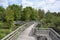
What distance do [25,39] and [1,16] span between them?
39.6 m

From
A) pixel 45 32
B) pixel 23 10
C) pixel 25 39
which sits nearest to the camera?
pixel 25 39

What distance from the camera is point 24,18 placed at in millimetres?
68000

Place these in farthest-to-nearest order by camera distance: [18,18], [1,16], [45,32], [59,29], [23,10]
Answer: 1. [23,10]
2. [18,18]
3. [1,16]
4. [59,29]
5. [45,32]

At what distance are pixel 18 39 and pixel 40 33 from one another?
398 centimetres

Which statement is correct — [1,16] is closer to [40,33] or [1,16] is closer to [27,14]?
[27,14]

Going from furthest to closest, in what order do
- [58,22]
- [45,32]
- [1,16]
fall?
[1,16], [58,22], [45,32]

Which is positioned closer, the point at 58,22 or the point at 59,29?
the point at 59,29

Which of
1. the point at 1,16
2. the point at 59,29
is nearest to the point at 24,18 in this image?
the point at 1,16

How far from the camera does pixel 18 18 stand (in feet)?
215

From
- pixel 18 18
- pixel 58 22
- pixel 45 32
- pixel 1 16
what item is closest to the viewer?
pixel 45 32

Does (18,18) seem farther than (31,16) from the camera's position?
No

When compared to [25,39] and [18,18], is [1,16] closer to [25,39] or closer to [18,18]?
[18,18]

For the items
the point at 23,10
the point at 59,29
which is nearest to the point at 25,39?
the point at 59,29

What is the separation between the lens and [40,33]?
779 inches
